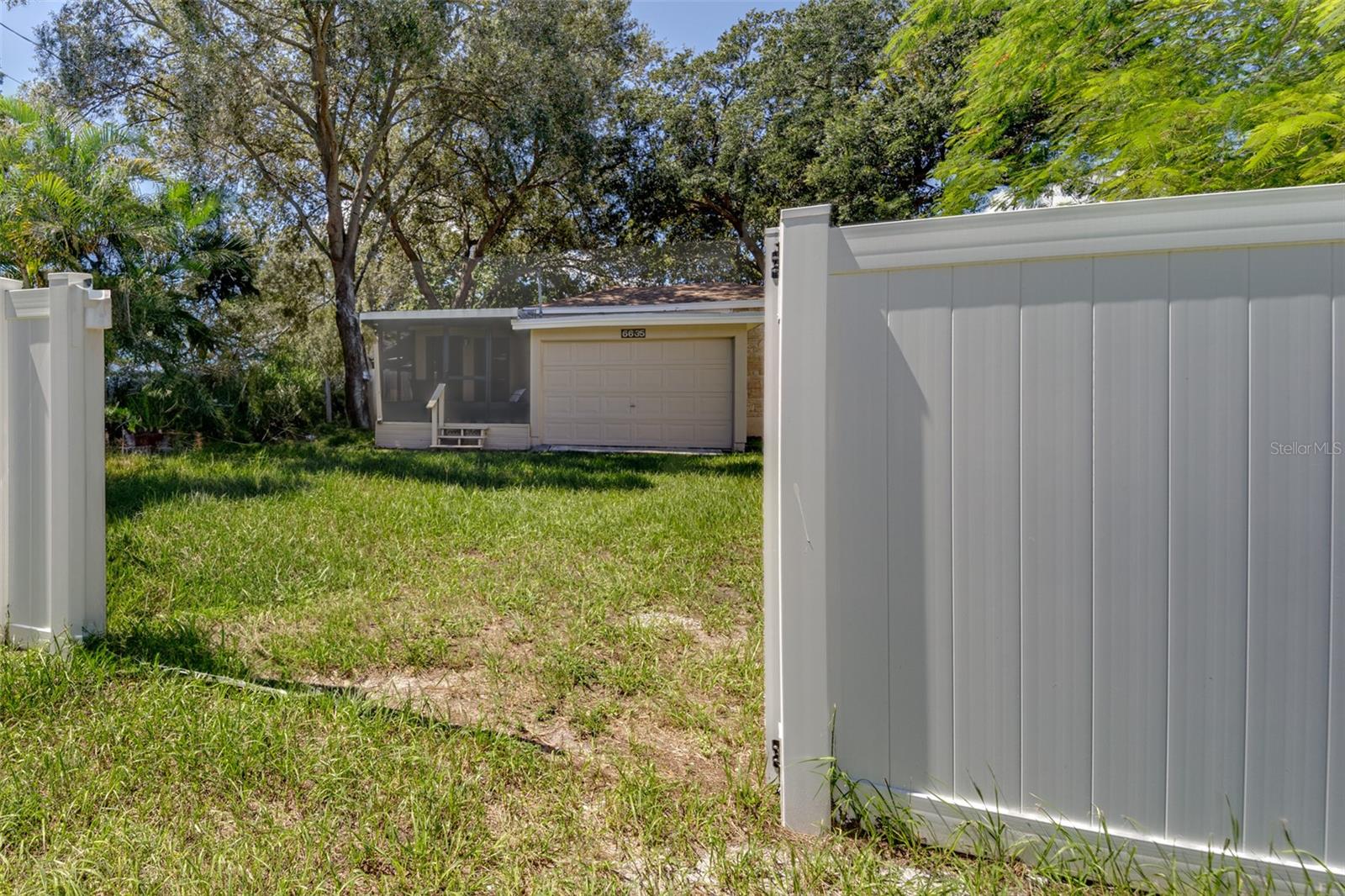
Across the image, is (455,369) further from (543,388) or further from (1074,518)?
Answer: (1074,518)

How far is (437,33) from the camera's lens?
1254 cm

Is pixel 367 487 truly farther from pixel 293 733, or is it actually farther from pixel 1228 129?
pixel 1228 129

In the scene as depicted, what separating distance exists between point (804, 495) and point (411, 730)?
1537 mm

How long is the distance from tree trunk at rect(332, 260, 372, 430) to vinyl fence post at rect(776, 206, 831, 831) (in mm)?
15509

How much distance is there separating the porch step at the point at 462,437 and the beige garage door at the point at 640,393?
114cm

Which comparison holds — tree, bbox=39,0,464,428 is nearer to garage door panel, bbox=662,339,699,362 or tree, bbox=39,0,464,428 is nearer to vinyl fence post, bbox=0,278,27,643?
garage door panel, bbox=662,339,699,362

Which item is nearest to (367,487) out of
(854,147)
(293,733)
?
(293,733)

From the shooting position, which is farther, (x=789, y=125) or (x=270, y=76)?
(x=789, y=125)

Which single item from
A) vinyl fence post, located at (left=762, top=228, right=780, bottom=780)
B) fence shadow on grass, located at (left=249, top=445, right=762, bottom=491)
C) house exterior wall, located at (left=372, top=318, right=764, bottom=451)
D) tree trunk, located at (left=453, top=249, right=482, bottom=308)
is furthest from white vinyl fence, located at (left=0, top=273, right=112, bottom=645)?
tree trunk, located at (left=453, top=249, right=482, bottom=308)

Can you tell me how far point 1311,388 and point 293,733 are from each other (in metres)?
2.85

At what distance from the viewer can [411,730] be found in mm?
2412

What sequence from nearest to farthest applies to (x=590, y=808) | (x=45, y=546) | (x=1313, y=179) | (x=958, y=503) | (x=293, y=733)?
(x=958, y=503) < (x=590, y=808) < (x=293, y=733) < (x=45, y=546) < (x=1313, y=179)

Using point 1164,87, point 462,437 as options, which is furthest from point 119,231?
point 1164,87

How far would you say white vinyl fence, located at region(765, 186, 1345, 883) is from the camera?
60.4 inches
